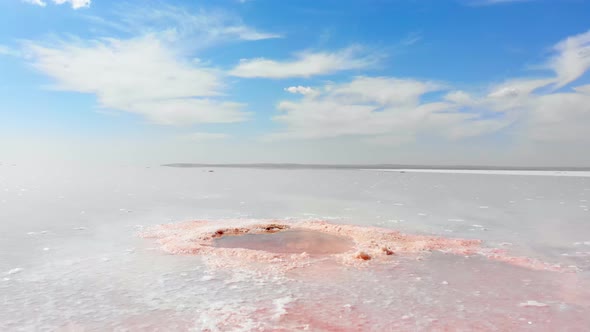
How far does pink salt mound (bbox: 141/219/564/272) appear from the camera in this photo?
6430 millimetres

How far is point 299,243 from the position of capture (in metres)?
7.82

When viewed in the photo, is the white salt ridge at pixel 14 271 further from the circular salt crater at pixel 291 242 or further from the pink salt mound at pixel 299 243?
the circular salt crater at pixel 291 242

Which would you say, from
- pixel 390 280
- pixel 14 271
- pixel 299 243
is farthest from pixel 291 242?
pixel 14 271

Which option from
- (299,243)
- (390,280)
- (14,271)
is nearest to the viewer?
(390,280)

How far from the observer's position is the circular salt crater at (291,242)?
7301mm

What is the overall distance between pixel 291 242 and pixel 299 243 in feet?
0.62

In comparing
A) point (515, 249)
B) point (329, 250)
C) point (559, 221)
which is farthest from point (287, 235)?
point (559, 221)

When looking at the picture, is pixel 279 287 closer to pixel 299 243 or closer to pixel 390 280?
pixel 390 280

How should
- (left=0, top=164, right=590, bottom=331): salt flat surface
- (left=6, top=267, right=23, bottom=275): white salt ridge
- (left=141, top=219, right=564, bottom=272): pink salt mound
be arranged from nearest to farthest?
1. (left=0, top=164, right=590, bottom=331): salt flat surface
2. (left=6, top=267, right=23, bottom=275): white salt ridge
3. (left=141, top=219, right=564, bottom=272): pink salt mound

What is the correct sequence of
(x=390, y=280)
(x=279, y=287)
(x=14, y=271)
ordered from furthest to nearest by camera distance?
(x=14, y=271), (x=390, y=280), (x=279, y=287)

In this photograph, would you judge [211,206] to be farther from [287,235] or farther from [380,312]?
[380,312]

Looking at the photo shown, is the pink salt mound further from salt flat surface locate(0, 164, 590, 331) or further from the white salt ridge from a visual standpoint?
the white salt ridge

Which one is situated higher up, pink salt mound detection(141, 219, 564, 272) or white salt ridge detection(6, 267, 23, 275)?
pink salt mound detection(141, 219, 564, 272)

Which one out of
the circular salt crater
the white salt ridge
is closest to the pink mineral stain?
the circular salt crater
